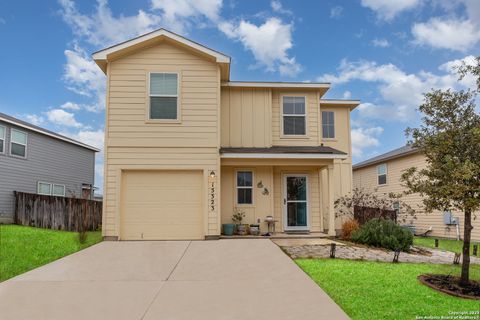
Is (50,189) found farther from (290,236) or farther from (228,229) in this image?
(290,236)

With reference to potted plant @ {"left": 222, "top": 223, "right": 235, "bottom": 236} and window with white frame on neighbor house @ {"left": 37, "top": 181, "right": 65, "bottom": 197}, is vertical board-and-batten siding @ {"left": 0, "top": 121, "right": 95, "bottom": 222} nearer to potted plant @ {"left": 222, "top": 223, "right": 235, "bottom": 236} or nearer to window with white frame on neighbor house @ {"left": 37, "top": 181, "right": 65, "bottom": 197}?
window with white frame on neighbor house @ {"left": 37, "top": 181, "right": 65, "bottom": 197}

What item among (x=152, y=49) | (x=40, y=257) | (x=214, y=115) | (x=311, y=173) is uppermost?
(x=152, y=49)

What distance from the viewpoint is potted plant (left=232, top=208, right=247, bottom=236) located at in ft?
41.9

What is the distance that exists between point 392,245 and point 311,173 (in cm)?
389

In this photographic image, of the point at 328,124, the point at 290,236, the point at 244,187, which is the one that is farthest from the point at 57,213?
the point at 328,124

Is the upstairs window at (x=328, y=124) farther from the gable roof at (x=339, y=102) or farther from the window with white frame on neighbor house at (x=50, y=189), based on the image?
the window with white frame on neighbor house at (x=50, y=189)

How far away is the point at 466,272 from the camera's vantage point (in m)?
6.94

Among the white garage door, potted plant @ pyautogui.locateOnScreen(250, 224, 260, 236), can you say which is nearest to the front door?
potted plant @ pyautogui.locateOnScreen(250, 224, 260, 236)

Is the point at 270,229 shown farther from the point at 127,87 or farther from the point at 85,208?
the point at 85,208

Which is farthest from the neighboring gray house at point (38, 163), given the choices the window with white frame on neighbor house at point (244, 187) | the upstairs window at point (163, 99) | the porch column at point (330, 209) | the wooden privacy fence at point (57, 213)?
the porch column at point (330, 209)

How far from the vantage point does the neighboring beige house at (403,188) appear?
18.2 m

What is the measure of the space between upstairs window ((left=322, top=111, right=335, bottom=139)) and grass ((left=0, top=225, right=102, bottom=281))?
10.5 meters

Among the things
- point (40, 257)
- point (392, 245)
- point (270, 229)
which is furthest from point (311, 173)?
point (40, 257)

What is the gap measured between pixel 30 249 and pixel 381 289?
8.95 metres
